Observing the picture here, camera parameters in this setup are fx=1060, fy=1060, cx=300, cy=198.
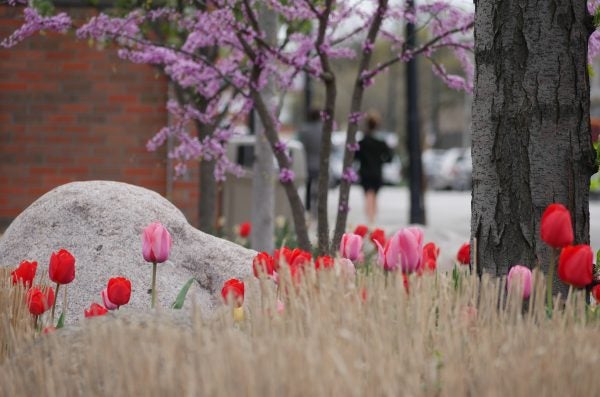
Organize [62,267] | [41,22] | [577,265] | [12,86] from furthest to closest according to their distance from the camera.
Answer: [12,86]
[41,22]
[62,267]
[577,265]

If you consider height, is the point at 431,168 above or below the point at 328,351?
below

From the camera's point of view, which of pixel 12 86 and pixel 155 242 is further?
pixel 12 86

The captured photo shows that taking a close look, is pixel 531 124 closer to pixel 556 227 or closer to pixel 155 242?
pixel 556 227

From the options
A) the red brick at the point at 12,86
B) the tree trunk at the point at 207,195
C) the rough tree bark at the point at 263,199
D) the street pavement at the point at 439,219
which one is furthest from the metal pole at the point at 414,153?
the rough tree bark at the point at 263,199

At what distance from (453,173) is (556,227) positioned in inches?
1477

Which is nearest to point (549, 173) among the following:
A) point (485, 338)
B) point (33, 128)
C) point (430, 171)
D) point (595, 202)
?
point (485, 338)

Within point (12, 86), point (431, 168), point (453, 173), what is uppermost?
point (12, 86)

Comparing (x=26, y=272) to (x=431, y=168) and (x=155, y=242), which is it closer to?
(x=155, y=242)

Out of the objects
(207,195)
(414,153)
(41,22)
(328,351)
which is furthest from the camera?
(414,153)

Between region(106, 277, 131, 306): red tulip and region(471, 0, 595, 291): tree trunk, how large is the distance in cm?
150

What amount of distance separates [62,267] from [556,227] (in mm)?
1731

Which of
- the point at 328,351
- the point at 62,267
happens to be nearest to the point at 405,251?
the point at 328,351

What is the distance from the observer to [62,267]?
3797mm

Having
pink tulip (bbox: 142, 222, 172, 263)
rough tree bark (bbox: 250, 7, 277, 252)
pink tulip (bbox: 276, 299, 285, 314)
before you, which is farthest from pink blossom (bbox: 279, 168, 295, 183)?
pink tulip (bbox: 276, 299, 285, 314)
